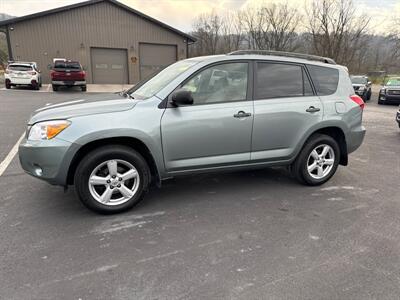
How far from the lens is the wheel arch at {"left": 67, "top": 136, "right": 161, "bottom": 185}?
351 cm

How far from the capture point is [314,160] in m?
4.64

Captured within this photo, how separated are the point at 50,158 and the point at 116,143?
0.70 m

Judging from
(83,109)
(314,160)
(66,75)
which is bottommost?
(314,160)

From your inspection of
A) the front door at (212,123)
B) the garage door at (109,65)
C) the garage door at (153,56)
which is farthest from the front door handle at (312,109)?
the garage door at (153,56)

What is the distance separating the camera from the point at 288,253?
2.99m

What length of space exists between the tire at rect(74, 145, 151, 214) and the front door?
364 millimetres

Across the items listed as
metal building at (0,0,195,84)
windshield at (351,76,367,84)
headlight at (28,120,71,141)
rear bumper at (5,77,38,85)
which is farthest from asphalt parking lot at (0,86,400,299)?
metal building at (0,0,195,84)

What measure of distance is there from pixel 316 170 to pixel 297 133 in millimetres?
732

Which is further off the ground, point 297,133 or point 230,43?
point 230,43

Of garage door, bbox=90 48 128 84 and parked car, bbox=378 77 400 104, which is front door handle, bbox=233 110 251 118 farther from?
garage door, bbox=90 48 128 84

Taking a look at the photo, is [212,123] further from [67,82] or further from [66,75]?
[67,82]

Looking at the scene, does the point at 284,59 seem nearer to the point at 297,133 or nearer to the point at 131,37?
the point at 297,133

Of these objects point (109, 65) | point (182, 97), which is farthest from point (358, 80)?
point (182, 97)

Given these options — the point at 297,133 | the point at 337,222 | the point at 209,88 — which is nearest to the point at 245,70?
the point at 209,88
